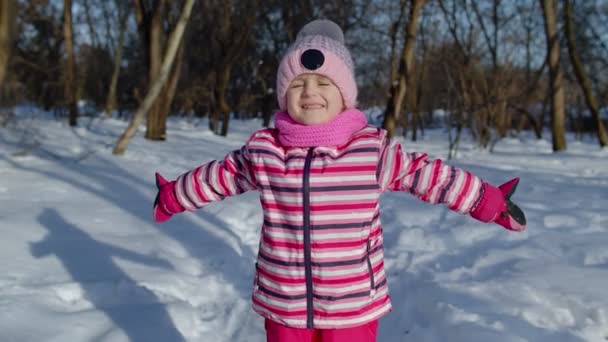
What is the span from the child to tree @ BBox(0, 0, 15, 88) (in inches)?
183

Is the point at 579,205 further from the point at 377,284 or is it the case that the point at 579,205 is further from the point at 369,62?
the point at 369,62

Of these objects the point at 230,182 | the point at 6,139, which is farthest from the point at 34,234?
the point at 6,139

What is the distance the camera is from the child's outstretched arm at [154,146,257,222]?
1674 mm

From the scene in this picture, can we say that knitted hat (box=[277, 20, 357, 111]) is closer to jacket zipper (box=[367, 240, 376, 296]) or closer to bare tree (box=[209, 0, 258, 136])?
jacket zipper (box=[367, 240, 376, 296])

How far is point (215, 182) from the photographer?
1680 mm

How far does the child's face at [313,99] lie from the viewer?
1.57 metres

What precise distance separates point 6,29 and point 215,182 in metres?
4.61

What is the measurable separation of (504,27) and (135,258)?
650 inches

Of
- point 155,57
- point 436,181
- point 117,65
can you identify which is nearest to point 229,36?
point 155,57

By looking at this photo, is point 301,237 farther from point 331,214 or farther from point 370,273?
point 370,273

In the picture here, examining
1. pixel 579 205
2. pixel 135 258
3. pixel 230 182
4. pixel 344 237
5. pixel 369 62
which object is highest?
pixel 369 62

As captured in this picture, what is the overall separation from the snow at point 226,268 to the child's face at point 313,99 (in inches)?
51.7

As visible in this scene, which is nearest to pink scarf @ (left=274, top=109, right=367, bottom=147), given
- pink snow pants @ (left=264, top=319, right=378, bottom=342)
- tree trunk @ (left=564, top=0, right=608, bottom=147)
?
pink snow pants @ (left=264, top=319, right=378, bottom=342)

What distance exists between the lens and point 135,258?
131 inches
